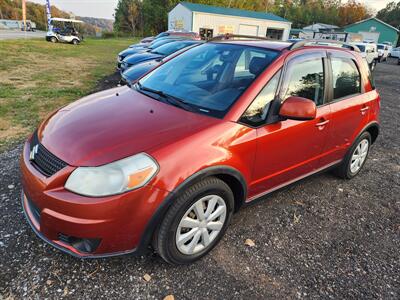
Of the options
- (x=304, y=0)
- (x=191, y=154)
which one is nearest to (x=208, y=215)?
(x=191, y=154)

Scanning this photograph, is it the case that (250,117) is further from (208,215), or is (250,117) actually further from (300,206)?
(300,206)

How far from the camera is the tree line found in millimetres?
51684

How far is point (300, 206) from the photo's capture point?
3479mm

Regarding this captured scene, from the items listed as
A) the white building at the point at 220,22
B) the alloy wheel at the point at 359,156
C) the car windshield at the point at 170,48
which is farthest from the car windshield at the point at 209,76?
the white building at the point at 220,22

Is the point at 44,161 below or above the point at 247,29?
below

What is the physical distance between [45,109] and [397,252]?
245 inches

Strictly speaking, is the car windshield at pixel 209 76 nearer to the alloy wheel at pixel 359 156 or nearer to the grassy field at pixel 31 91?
the alloy wheel at pixel 359 156

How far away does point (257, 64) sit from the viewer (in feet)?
9.16

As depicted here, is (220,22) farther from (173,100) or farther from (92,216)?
(92,216)

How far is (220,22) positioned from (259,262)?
3553 cm

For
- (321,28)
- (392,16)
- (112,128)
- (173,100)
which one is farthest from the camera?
(392,16)

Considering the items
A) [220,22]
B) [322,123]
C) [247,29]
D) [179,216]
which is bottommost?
[179,216]

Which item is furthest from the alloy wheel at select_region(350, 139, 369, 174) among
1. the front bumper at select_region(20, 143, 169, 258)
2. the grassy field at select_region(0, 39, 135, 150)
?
the grassy field at select_region(0, 39, 135, 150)

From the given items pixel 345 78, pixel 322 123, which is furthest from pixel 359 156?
pixel 322 123
